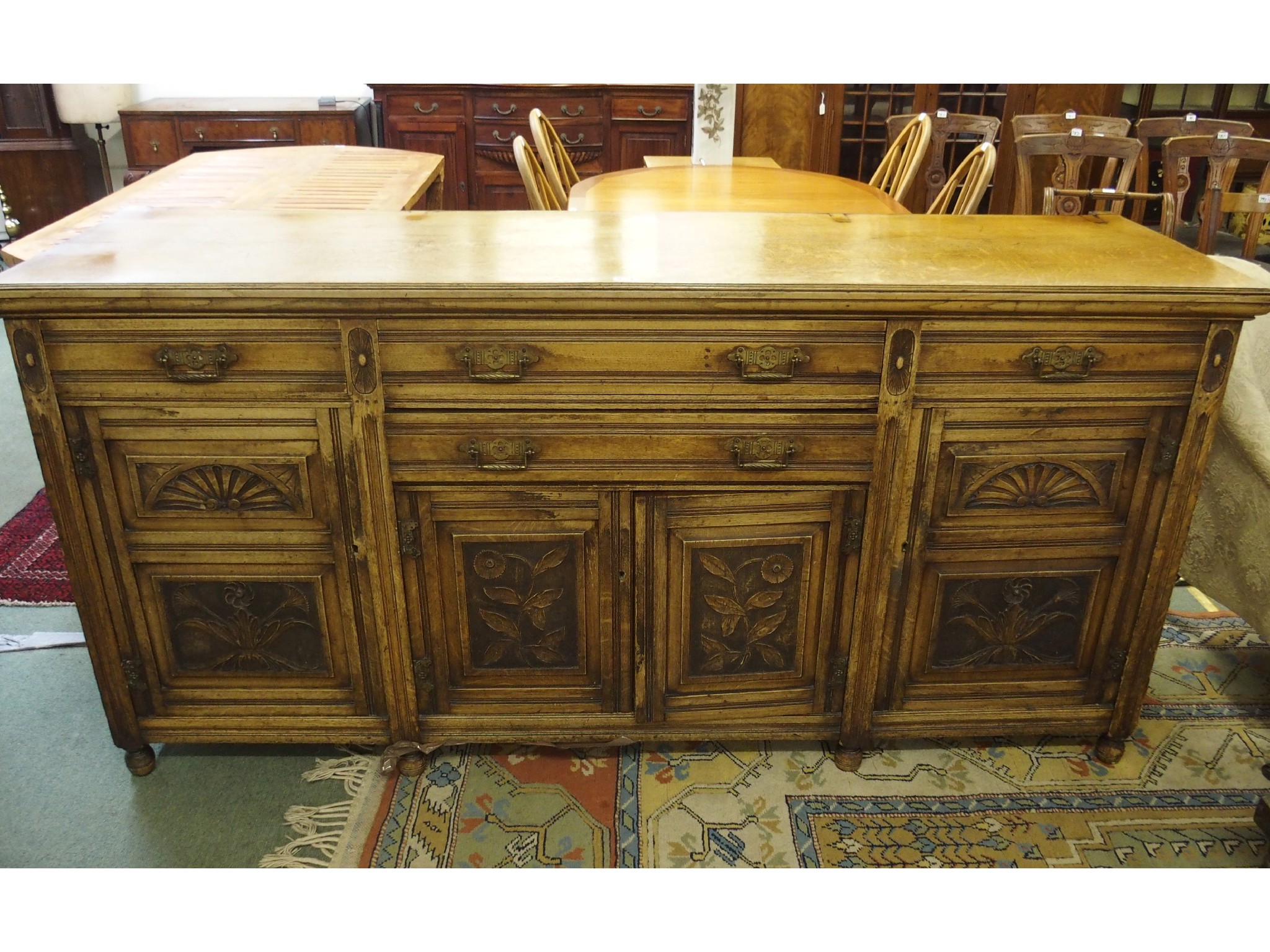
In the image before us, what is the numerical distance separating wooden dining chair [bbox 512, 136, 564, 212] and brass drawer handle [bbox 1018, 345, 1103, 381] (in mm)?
1399

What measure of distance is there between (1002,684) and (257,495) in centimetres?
135

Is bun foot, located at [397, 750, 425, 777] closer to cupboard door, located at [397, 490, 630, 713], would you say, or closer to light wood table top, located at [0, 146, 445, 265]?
cupboard door, located at [397, 490, 630, 713]

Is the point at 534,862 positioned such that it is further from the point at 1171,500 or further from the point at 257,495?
the point at 1171,500

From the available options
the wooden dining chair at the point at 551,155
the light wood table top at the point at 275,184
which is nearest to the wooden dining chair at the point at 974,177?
the wooden dining chair at the point at 551,155

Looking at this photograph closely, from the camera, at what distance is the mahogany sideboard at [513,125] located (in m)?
4.95

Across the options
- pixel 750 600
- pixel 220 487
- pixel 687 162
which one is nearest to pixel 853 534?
pixel 750 600

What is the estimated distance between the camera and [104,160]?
495 cm

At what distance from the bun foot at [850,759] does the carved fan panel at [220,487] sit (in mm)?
1069

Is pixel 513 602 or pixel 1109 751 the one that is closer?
pixel 513 602

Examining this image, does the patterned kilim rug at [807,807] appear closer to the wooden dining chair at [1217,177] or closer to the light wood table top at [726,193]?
the light wood table top at [726,193]

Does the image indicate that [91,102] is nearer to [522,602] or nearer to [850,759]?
[522,602]

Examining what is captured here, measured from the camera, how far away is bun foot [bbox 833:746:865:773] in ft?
6.15

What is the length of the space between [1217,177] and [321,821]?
3.07 m

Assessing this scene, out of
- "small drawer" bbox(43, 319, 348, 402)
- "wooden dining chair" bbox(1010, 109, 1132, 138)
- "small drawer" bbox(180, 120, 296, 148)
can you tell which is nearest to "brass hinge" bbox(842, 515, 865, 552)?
"small drawer" bbox(43, 319, 348, 402)
